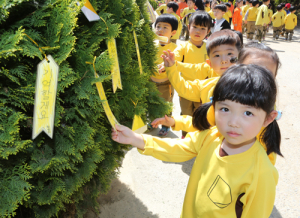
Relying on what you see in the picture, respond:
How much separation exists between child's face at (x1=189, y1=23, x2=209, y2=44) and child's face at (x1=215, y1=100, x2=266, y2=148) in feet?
8.34

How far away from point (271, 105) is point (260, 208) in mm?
539

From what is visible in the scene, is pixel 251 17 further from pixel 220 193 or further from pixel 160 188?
pixel 220 193

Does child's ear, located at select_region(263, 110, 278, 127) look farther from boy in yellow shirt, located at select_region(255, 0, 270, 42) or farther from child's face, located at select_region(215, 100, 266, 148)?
boy in yellow shirt, located at select_region(255, 0, 270, 42)

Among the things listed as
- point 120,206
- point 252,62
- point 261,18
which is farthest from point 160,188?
point 261,18

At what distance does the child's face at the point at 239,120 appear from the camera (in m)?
1.26

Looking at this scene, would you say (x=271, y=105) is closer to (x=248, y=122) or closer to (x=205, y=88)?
(x=248, y=122)

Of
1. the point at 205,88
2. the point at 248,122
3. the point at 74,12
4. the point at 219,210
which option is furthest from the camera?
the point at 205,88

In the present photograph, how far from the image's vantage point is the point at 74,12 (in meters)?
1.08

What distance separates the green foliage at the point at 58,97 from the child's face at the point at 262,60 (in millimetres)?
961

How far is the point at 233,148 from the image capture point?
4.75 feet

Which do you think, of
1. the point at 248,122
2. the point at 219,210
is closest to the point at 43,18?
the point at 248,122

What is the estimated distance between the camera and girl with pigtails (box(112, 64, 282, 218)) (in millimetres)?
1274

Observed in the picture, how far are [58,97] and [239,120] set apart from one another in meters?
0.87

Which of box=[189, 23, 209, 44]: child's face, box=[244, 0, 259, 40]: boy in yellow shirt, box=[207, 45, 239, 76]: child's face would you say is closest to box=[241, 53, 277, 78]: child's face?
box=[207, 45, 239, 76]: child's face
